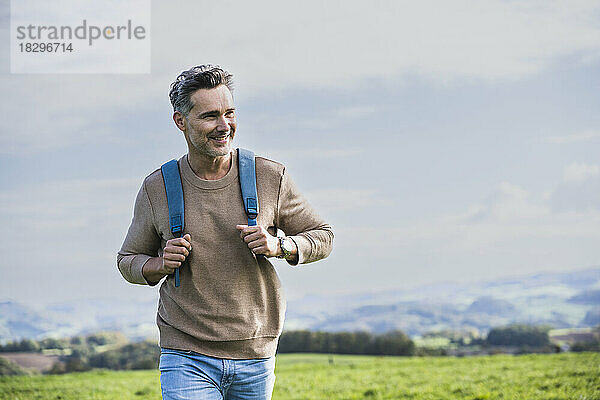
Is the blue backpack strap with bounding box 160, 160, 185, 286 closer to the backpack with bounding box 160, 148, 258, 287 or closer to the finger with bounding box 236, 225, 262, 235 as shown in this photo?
the backpack with bounding box 160, 148, 258, 287

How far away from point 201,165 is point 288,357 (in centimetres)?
1272

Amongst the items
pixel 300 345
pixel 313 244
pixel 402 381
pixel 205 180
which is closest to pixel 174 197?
pixel 205 180

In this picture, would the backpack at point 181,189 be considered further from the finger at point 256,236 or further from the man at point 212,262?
the finger at point 256,236

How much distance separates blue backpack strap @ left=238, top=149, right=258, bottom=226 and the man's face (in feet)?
0.45

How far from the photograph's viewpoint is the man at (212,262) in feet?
11.4

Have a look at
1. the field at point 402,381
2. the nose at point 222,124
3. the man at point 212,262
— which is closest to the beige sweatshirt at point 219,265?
the man at point 212,262

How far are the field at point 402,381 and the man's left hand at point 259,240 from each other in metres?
5.80

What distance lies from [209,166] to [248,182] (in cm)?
18

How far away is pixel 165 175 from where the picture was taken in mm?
3611

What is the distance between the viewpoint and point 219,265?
11.5 feet

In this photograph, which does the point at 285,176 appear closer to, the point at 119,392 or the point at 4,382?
the point at 119,392

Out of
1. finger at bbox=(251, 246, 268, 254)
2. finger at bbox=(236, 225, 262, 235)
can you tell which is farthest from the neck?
finger at bbox=(251, 246, 268, 254)

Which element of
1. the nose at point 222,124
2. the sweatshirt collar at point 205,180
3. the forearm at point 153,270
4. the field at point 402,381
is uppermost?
the nose at point 222,124

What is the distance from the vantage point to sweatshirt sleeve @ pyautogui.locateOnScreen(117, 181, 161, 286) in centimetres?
360
